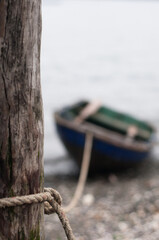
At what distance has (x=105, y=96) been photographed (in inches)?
926

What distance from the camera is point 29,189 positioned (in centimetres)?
227

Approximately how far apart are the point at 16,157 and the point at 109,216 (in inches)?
188

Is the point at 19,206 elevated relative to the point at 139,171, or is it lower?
elevated

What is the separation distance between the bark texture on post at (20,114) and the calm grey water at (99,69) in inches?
311

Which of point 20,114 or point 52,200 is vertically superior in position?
point 20,114

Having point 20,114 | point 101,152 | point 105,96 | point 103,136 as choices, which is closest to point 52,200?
point 20,114

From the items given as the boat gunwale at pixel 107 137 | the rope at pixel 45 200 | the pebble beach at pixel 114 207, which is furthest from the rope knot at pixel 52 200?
the boat gunwale at pixel 107 137

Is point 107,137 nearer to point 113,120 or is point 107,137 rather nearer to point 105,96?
point 113,120

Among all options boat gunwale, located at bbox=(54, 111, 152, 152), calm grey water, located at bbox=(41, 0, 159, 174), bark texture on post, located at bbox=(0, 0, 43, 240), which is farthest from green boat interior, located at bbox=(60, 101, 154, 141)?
bark texture on post, located at bbox=(0, 0, 43, 240)

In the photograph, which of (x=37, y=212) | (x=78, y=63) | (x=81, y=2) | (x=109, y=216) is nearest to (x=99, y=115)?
(x=109, y=216)

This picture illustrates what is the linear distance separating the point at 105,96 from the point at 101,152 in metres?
15.2

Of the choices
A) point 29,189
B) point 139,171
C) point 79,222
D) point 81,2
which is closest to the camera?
point 29,189

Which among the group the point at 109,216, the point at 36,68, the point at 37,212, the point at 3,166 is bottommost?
the point at 109,216

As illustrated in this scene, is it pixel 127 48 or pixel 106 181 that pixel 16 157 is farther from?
pixel 127 48
